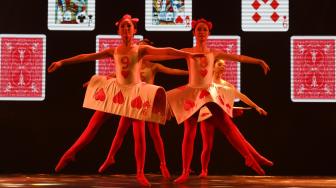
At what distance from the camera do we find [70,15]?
6621mm

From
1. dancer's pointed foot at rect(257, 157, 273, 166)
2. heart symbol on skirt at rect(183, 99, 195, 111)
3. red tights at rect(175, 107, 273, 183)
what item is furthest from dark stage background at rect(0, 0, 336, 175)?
heart symbol on skirt at rect(183, 99, 195, 111)

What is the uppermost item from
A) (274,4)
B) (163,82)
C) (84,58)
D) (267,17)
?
(274,4)

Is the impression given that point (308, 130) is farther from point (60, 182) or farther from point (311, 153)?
point (60, 182)

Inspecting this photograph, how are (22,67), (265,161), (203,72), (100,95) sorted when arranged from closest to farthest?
1. (100,95)
2. (203,72)
3. (265,161)
4. (22,67)

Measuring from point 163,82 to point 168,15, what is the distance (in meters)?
0.77

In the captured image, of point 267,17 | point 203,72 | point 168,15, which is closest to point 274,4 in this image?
point 267,17

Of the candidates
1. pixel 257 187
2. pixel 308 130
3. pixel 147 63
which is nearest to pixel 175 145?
pixel 147 63

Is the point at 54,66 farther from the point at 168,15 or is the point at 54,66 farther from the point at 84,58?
the point at 168,15

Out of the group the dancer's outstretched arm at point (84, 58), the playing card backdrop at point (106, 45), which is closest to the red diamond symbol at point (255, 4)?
the playing card backdrop at point (106, 45)

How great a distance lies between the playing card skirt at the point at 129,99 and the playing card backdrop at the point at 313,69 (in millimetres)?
2234

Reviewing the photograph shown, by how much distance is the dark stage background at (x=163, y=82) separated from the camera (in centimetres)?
666

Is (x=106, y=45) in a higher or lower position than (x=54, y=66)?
higher

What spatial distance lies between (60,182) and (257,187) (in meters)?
1.74

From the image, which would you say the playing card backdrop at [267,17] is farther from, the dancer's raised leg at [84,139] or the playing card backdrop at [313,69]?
the dancer's raised leg at [84,139]
